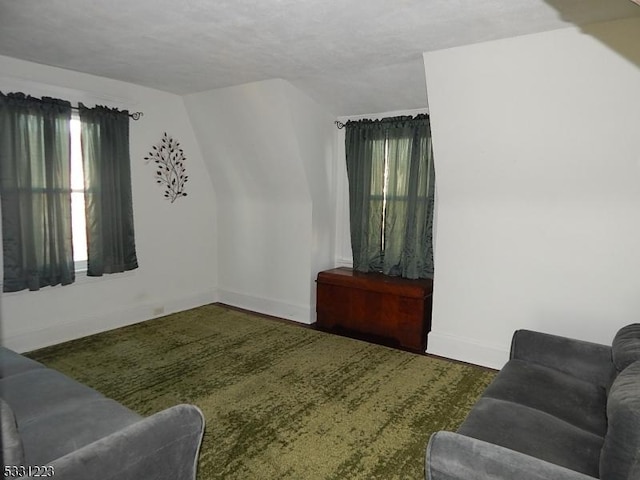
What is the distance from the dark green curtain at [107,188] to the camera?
12.0 ft

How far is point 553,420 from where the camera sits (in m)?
1.76

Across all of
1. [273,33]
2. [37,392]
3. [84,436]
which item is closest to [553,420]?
[84,436]

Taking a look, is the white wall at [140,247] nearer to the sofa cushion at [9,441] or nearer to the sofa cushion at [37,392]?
the sofa cushion at [37,392]

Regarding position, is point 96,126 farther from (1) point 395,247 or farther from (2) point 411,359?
(2) point 411,359

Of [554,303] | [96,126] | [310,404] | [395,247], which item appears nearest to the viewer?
[310,404]

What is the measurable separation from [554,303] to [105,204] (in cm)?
385

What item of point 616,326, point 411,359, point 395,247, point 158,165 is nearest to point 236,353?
point 411,359

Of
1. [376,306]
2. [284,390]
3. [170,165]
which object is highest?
[170,165]

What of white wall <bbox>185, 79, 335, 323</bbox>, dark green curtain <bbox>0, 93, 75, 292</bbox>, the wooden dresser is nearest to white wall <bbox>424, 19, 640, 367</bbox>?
the wooden dresser

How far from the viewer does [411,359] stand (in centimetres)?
343

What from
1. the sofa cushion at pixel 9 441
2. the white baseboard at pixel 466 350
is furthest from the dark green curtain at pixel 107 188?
the white baseboard at pixel 466 350

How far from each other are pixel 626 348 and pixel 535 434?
70 centimetres

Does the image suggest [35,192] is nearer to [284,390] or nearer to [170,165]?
[170,165]

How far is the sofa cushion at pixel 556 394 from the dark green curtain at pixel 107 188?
133 inches
